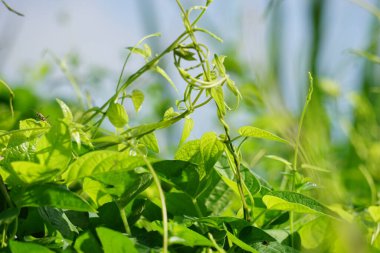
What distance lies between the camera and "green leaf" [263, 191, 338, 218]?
55 centimetres

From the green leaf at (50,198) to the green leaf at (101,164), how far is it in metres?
0.02

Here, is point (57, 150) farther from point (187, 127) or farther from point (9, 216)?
point (187, 127)

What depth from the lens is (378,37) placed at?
1.79 meters

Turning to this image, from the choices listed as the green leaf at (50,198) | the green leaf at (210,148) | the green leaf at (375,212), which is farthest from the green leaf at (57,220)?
the green leaf at (375,212)

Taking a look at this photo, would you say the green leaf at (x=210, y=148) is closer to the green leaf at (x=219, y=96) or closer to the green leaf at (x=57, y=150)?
the green leaf at (x=219, y=96)

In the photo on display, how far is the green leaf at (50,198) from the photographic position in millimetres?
475

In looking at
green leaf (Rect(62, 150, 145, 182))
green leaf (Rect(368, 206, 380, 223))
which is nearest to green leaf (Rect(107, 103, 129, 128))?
green leaf (Rect(62, 150, 145, 182))

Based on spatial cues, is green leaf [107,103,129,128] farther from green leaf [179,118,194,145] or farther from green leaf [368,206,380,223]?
green leaf [368,206,380,223]

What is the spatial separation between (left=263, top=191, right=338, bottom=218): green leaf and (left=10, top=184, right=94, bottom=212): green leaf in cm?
17

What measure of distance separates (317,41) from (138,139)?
28.3 inches

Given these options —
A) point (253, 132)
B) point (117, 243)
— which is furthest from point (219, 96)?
point (117, 243)

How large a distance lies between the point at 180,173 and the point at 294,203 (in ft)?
0.34

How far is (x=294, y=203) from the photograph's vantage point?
0.54 meters

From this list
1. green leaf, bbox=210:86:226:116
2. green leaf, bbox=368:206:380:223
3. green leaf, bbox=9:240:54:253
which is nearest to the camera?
green leaf, bbox=9:240:54:253
